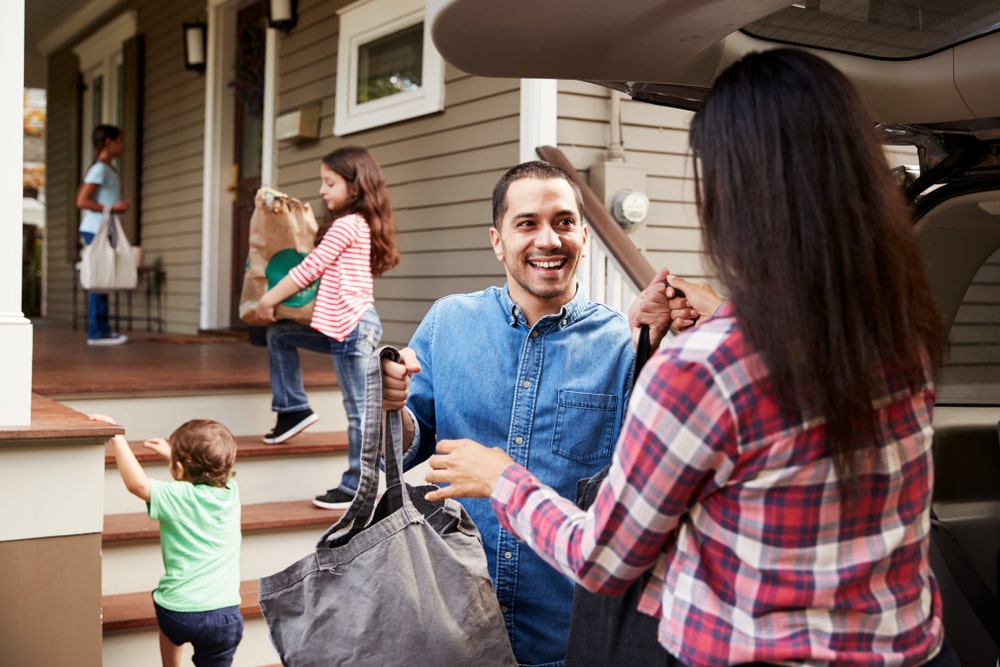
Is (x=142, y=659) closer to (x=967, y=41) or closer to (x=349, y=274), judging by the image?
(x=349, y=274)

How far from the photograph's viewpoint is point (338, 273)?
14.3 ft

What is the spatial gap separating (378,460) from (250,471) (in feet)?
9.51

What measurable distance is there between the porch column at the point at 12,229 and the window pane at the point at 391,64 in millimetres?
3100

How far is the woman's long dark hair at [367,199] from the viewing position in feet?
14.2

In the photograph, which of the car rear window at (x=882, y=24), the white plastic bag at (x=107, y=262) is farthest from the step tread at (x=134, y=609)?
the white plastic bag at (x=107, y=262)

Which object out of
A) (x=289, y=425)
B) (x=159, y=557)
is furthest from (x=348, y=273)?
(x=159, y=557)

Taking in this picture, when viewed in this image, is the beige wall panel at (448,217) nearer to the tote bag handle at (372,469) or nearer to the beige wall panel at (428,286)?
the beige wall panel at (428,286)

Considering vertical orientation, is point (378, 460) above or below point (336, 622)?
above

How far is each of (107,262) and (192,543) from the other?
4.55m

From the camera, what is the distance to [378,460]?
1705mm

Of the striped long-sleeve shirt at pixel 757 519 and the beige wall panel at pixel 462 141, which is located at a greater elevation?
the beige wall panel at pixel 462 141

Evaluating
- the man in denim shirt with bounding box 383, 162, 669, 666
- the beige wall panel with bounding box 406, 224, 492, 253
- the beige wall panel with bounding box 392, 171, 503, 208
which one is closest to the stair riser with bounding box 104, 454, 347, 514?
the beige wall panel with bounding box 406, 224, 492, 253

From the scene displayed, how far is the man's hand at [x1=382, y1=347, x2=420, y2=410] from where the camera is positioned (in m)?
1.74

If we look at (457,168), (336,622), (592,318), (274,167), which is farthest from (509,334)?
(274,167)
